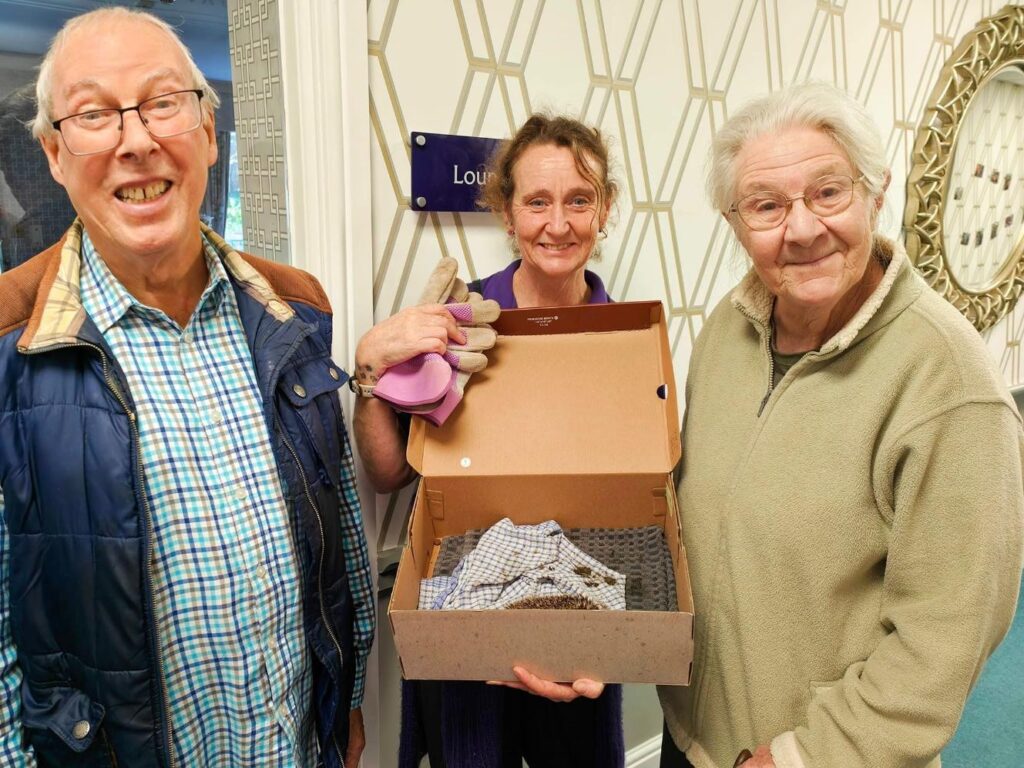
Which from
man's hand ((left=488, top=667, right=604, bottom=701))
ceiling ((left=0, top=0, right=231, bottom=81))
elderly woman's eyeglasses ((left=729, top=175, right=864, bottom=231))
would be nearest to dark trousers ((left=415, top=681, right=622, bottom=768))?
man's hand ((left=488, top=667, right=604, bottom=701))

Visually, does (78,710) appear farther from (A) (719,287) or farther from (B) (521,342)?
(A) (719,287)

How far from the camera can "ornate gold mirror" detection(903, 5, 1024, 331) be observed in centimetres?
239

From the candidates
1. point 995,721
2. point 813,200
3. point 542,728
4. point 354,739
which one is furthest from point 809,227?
point 995,721

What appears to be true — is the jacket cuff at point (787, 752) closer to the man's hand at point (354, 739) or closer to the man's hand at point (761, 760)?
the man's hand at point (761, 760)

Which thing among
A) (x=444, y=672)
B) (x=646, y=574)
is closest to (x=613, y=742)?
(x=646, y=574)

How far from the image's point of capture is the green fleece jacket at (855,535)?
806 millimetres

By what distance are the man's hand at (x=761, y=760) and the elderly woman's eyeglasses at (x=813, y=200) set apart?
28.1 inches

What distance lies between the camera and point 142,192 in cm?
85

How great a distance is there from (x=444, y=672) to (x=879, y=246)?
81 cm

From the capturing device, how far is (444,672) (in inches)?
34.6

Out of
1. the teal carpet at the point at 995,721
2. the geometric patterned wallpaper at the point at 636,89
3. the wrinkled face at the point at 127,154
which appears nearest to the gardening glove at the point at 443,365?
the geometric patterned wallpaper at the point at 636,89

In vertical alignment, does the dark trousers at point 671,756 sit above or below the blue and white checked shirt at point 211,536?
below

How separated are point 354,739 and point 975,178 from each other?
9.54ft

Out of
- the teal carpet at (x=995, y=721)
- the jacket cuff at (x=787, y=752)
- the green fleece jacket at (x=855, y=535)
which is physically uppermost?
the green fleece jacket at (x=855, y=535)
